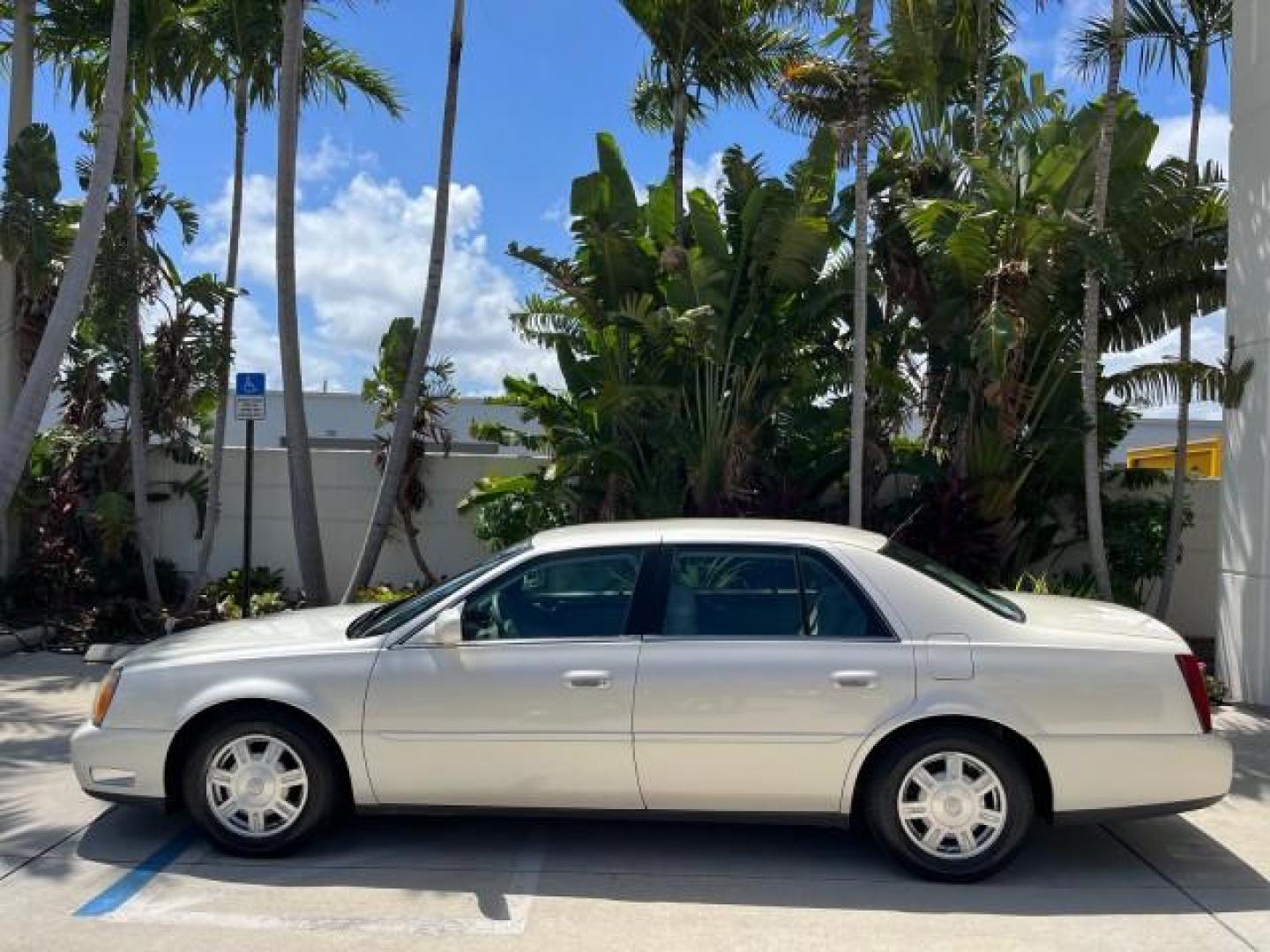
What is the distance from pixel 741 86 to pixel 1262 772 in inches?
334

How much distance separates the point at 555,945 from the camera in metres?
4.32

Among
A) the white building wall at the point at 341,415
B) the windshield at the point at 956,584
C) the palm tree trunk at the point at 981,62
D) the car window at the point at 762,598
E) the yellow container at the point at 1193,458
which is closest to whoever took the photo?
the car window at the point at 762,598

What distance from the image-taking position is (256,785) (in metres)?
5.12

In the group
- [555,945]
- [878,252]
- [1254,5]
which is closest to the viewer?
[555,945]

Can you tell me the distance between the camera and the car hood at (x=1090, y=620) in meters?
5.11

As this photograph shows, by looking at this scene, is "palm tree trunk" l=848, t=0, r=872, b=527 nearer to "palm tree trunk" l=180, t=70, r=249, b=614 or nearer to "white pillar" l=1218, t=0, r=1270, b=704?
"white pillar" l=1218, t=0, r=1270, b=704

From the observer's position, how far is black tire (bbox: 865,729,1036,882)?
486 cm

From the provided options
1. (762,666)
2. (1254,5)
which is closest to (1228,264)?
(1254,5)

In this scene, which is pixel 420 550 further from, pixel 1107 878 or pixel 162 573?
pixel 1107 878

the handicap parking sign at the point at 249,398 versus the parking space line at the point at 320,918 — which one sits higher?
the handicap parking sign at the point at 249,398

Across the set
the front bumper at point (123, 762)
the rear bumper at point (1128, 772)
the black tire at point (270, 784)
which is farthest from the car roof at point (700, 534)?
the front bumper at point (123, 762)

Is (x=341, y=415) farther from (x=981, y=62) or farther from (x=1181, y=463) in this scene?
(x=1181, y=463)

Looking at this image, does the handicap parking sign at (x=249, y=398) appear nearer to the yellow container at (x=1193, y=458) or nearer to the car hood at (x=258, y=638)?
the car hood at (x=258, y=638)

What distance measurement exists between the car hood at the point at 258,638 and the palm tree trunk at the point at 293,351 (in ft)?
18.8
